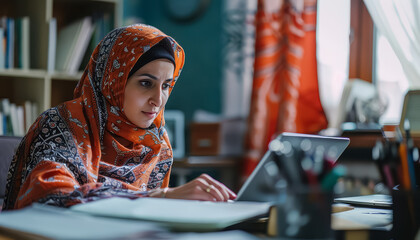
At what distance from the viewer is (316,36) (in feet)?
8.75

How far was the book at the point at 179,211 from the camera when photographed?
25.8 inches

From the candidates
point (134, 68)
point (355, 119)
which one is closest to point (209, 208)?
point (134, 68)

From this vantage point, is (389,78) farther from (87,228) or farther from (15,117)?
(87,228)

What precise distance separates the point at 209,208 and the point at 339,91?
6.57 ft

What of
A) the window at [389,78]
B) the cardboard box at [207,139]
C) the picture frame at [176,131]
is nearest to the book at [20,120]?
the picture frame at [176,131]

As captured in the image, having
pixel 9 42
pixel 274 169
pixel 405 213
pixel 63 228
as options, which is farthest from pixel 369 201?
pixel 9 42

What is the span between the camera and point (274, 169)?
674mm

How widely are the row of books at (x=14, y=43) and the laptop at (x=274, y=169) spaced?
1.93 metres

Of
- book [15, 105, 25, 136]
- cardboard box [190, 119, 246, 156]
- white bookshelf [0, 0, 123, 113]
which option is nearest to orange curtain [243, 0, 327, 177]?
cardboard box [190, 119, 246, 156]

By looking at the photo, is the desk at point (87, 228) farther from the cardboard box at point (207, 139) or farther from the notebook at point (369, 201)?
the cardboard box at point (207, 139)

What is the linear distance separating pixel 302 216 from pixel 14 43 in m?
2.21

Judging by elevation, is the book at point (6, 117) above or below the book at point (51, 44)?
below

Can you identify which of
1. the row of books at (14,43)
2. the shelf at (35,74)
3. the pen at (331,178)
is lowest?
the pen at (331,178)

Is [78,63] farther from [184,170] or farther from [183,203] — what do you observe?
[183,203]
